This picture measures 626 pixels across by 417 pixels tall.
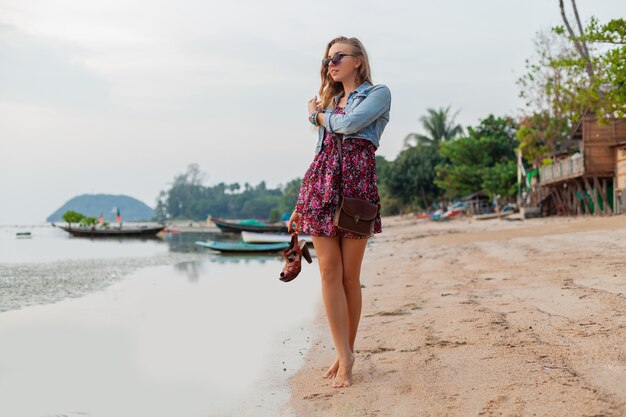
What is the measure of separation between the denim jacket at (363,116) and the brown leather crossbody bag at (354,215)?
22 centimetres

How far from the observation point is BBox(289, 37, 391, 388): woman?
3.12 meters

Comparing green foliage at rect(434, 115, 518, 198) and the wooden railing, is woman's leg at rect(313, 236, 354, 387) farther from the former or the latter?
green foliage at rect(434, 115, 518, 198)

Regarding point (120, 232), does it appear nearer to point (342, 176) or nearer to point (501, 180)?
point (501, 180)

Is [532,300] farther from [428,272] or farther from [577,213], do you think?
[577,213]

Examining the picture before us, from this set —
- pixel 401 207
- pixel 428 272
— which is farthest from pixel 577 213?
pixel 401 207

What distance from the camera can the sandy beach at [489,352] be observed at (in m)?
2.59

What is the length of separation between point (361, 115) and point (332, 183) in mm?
362

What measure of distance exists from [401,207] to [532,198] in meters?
29.8

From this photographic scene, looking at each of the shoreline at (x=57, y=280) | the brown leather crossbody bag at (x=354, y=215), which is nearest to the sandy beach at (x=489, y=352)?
the brown leather crossbody bag at (x=354, y=215)

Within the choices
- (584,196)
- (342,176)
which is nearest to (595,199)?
(584,196)

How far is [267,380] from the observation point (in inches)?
145

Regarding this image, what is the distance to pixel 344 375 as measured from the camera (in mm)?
3141

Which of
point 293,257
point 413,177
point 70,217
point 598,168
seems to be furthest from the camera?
point 413,177

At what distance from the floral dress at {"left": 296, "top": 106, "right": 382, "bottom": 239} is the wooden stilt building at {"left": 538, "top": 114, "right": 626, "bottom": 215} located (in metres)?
19.4
